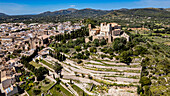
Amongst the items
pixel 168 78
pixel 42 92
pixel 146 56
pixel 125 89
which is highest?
pixel 146 56

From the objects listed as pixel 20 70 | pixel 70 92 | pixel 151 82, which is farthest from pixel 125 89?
pixel 20 70

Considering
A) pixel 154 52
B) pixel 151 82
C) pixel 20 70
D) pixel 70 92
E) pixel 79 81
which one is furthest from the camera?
pixel 20 70

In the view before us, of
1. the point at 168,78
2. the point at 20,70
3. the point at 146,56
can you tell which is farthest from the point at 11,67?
the point at 168,78

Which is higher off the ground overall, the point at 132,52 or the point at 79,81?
the point at 132,52

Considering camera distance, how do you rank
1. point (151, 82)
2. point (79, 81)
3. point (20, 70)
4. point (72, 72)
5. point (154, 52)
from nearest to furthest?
point (151, 82)
point (79, 81)
point (72, 72)
point (154, 52)
point (20, 70)

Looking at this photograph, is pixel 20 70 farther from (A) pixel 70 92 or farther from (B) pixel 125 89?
(B) pixel 125 89

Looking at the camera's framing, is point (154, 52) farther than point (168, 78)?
Yes

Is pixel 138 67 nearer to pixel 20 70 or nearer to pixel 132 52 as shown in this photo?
pixel 132 52

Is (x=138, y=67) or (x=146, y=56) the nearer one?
(x=138, y=67)

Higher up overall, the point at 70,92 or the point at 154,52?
the point at 154,52
